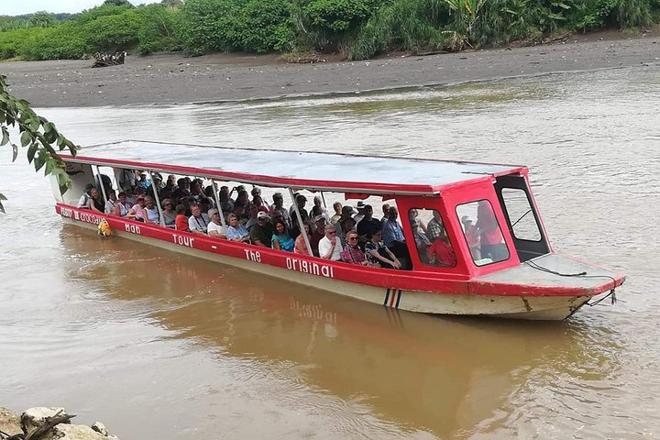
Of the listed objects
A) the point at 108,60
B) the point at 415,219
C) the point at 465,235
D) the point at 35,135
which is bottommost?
the point at 465,235

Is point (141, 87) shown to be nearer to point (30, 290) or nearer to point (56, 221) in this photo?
point (56, 221)

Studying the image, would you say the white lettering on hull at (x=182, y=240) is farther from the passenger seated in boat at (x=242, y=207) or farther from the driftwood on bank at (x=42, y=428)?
the driftwood on bank at (x=42, y=428)

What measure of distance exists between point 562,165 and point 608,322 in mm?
8157

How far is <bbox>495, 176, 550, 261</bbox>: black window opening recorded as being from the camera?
9.45 meters

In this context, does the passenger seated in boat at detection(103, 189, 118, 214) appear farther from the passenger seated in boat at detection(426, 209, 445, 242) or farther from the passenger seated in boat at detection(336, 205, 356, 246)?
the passenger seated in boat at detection(426, 209, 445, 242)

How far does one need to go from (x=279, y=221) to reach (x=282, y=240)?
35 cm

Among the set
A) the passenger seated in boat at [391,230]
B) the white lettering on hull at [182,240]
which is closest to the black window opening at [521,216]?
the passenger seated in boat at [391,230]

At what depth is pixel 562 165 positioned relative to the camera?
54.3 feet

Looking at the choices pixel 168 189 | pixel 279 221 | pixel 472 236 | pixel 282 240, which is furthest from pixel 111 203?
pixel 472 236

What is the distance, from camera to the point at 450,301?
9.04 m

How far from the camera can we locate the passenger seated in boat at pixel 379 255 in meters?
9.57

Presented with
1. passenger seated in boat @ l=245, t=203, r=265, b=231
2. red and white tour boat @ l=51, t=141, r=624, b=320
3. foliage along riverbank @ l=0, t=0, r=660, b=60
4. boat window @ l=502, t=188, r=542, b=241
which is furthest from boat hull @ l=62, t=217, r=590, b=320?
foliage along riverbank @ l=0, t=0, r=660, b=60

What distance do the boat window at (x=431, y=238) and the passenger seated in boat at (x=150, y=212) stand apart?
250 inches

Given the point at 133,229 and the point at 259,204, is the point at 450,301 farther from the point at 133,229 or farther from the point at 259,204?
the point at 133,229
